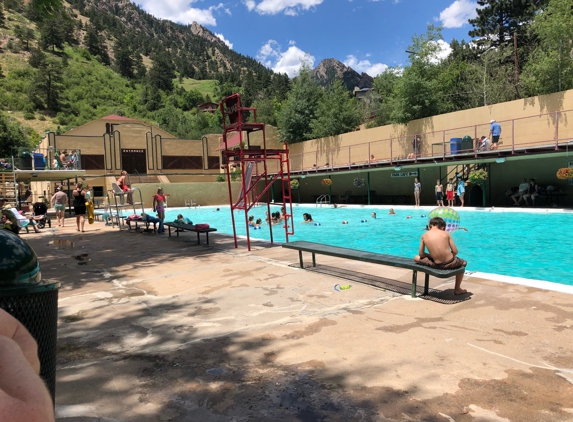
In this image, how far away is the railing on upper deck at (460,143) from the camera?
1889 centimetres

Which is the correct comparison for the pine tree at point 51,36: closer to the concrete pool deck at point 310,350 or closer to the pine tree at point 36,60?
the pine tree at point 36,60

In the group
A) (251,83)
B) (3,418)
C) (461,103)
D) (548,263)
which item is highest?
(251,83)

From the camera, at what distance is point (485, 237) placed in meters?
13.2

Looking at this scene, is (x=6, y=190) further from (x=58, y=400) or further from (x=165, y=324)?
(x=58, y=400)

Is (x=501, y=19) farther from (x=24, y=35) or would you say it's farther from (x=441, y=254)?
(x=24, y=35)

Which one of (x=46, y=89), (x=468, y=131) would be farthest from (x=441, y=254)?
(x=46, y=89)

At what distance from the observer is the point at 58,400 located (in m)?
2.81

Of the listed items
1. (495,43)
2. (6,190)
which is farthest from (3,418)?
(495,43)

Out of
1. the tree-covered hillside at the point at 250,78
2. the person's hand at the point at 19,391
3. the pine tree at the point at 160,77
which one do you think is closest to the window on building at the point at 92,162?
the tree-covered hillside at the point at 250,78

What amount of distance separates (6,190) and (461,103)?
118 feet

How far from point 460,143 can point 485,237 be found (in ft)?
32.6

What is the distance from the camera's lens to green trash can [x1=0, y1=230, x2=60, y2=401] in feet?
4.43

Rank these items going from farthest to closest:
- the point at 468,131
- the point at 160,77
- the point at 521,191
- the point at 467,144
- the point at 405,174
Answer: the point at 160,77 < the point at 405,174 < the point at 468,131 < the point at 467,144 < the point at 521,191

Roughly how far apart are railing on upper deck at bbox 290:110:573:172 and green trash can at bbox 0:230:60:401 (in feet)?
68.6
